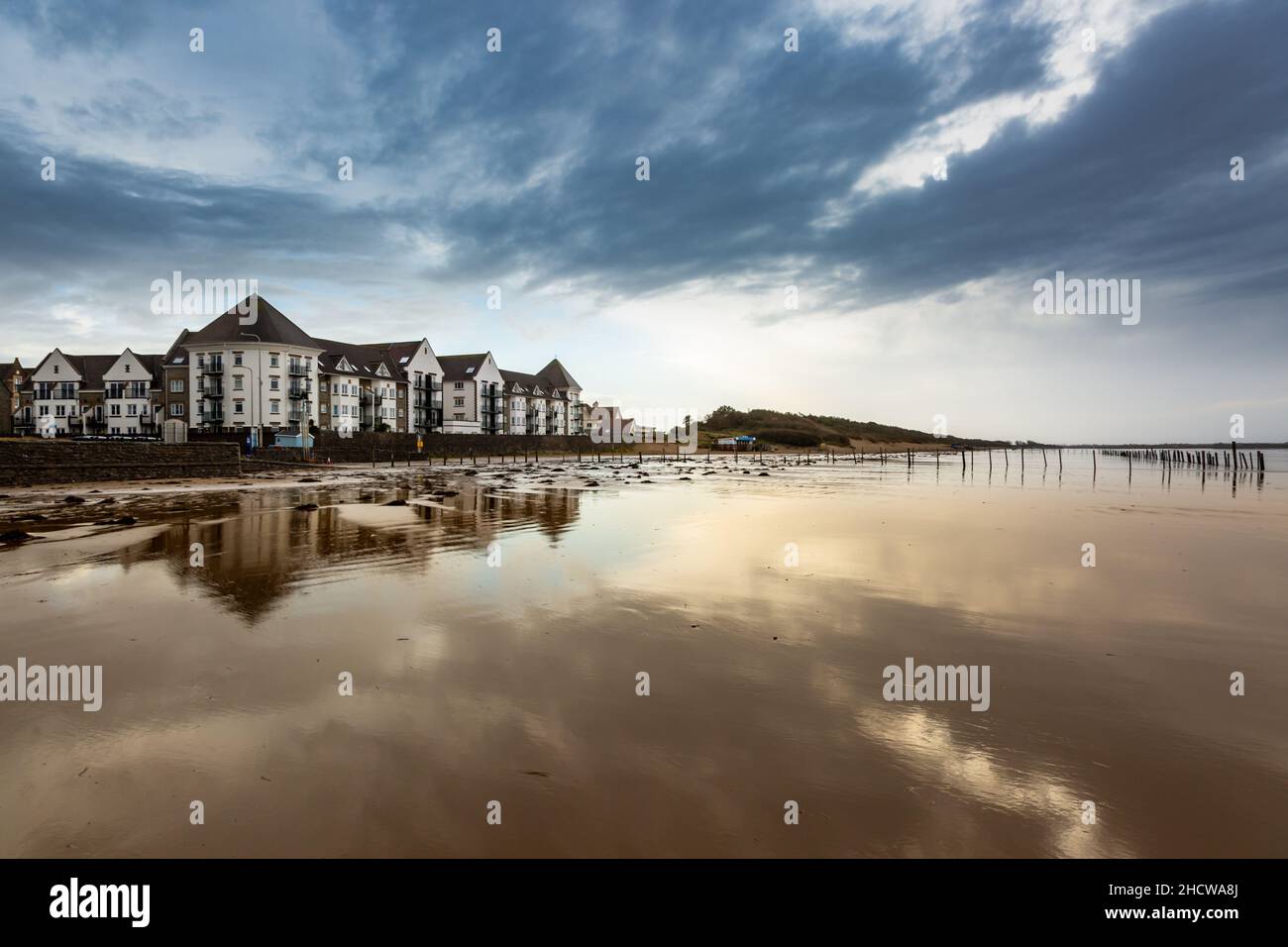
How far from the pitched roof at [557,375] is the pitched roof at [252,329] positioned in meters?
53.4

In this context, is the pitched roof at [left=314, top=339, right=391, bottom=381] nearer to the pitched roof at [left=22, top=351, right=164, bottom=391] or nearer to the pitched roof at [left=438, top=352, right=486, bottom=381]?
the pitched roof at [left=438, top=352, right=486, bottom=381]

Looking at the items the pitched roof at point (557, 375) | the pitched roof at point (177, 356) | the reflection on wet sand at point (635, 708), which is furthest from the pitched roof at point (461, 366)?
the reflection on wet sand at point (635, 708)

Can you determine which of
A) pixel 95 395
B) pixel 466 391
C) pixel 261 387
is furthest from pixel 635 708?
pixel 95 395

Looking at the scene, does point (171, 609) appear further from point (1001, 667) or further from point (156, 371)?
point (156, 371)

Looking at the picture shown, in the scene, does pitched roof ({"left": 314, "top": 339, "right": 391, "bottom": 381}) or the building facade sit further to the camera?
pitched roof ({"left": 314, "top": 339, "right": 391, "bottom": 381})

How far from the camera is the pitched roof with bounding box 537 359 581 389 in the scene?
389 feet

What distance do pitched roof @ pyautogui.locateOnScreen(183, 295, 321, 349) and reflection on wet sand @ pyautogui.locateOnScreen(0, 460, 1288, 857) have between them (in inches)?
2429

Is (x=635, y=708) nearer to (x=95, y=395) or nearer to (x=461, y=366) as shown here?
(x=461, y=366)

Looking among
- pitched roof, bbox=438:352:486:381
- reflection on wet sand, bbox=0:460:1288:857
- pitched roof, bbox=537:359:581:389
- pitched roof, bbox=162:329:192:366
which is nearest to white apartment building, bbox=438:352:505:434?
pitched roof, bbox=438:352:486:381

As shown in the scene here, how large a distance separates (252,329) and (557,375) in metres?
60.2

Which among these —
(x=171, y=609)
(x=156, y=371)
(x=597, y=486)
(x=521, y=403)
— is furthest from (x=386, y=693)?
(x=521, y=403)

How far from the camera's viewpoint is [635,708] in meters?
5.98

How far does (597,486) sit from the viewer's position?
3706cm
